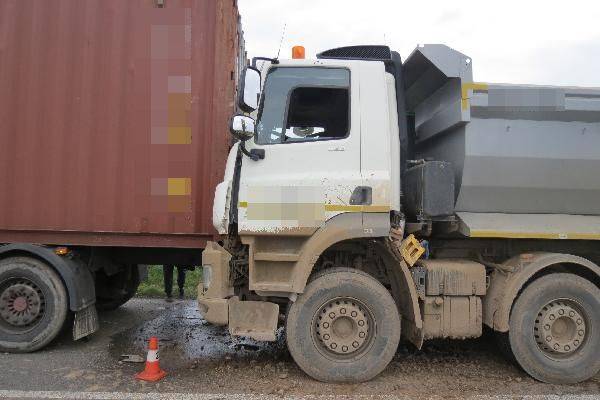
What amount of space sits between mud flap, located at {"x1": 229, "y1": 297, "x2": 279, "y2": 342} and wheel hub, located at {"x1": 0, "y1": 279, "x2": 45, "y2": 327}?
2.18 m

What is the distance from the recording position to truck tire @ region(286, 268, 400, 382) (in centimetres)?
Answer: 409

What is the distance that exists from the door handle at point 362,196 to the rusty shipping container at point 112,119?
1504mm

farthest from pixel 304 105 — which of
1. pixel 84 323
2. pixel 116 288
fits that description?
pixel 116 288

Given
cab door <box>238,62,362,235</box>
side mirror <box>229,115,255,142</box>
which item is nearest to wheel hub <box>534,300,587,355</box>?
cab door <box>238,62,362,235</box>

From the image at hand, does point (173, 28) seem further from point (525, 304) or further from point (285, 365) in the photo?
point (525, 304)

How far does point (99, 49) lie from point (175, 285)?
452 cm

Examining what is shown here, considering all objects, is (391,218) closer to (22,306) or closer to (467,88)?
(467,88)

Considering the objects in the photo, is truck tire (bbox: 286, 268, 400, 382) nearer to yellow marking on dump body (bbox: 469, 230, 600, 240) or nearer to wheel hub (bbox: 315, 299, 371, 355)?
wheel hub (bbox: 315, 299, 371, 355)

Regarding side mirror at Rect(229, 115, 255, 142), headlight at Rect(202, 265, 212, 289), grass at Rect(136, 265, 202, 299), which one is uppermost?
side mirror at Rect(229, 115, 255, 142)

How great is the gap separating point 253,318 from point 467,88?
2.79 meters

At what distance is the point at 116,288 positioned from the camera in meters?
6.62

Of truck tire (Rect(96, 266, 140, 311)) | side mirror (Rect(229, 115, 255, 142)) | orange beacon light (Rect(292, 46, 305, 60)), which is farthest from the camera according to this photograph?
truck tire (Rect(96, 266, 140, 311))

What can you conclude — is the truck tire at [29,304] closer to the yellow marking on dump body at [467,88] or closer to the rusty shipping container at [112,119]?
the rusty shipping container at [112,119]

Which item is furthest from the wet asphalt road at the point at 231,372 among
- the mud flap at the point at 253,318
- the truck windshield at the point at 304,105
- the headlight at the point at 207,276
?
the truck windshield at the point at 304,105
